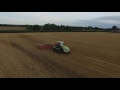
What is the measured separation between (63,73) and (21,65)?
317cm

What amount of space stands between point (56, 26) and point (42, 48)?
61.4 m

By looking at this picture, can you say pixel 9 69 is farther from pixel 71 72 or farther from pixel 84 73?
pixel 84 73

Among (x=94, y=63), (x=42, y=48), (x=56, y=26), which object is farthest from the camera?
(x=56, y=26)
